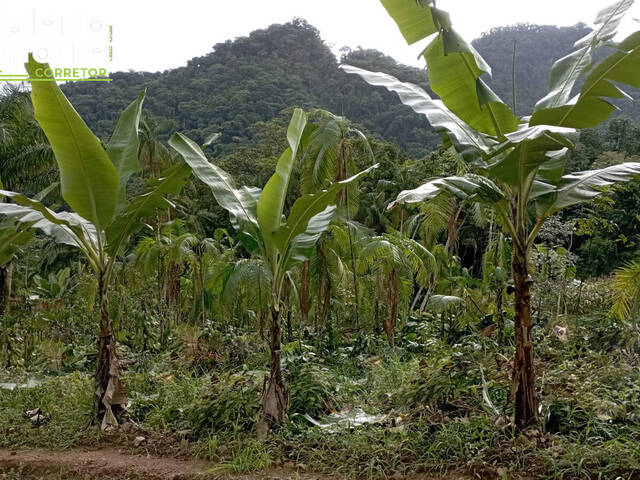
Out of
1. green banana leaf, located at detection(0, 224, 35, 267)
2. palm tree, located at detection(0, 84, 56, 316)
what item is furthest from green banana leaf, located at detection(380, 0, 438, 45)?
palm tree, located at detection(0, 84, 56, 316)

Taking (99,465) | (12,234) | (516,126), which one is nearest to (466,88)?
(516,126)

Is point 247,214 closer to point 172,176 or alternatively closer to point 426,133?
point 172,176

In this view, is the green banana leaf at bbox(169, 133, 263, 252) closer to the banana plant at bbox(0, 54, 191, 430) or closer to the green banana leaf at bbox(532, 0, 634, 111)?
the banana plant at bbox(0, 54, 191, 430)

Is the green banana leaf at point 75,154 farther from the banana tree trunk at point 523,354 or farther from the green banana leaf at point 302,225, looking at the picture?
the banana tree trunk at point 523,354

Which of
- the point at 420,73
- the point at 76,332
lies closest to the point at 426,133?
the point at 420,73

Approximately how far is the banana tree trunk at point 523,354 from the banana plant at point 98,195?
3.34 m

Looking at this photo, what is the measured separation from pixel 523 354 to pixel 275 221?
2345mm

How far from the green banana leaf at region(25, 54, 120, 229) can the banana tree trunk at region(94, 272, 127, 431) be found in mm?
732

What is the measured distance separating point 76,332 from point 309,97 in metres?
25.4

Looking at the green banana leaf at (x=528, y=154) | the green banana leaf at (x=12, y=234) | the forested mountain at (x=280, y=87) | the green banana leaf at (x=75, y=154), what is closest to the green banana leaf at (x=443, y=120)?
the green banana leaf at (x=528, y=154)

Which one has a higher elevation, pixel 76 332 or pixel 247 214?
pixel 247 214

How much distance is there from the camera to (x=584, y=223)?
8898mm

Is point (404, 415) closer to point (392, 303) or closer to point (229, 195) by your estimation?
point (229, 195)

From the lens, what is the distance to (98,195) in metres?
5.18
